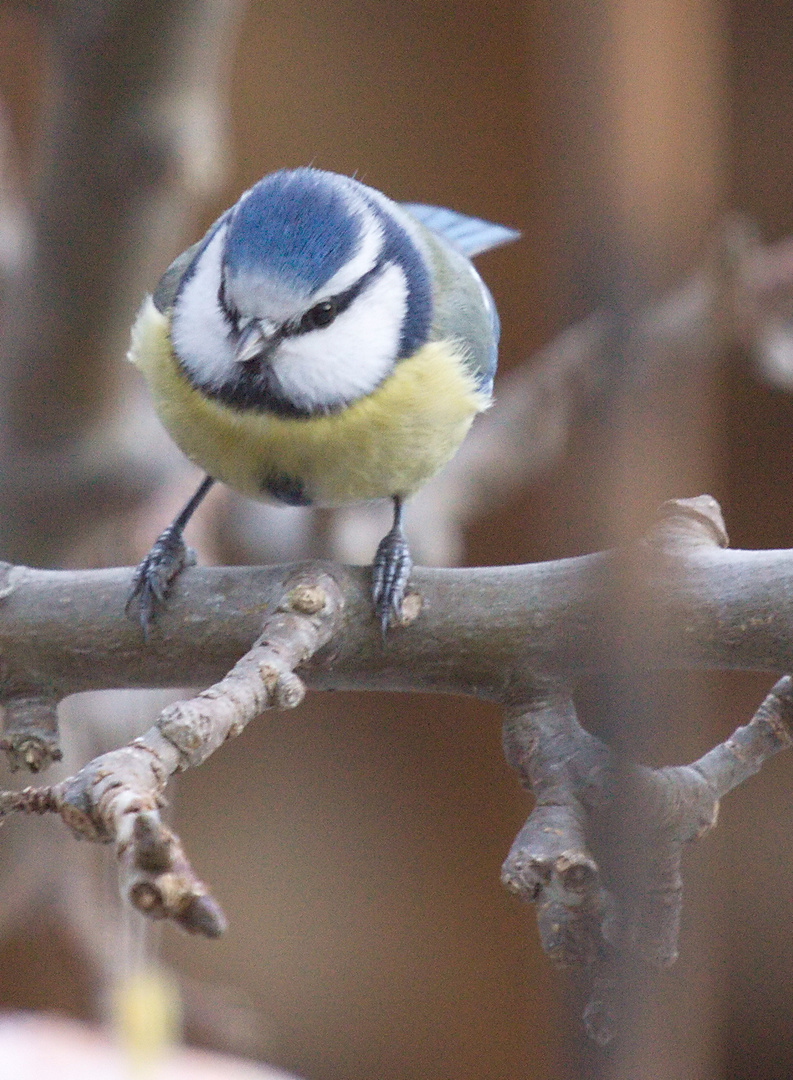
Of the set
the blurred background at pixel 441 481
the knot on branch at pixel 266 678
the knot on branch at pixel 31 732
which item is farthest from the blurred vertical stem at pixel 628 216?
the knot on branch at pixel 31 732

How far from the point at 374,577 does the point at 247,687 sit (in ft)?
0.43

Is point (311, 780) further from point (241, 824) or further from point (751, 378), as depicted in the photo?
point (751, 378)

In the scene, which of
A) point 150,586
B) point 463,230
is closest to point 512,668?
point 150,586

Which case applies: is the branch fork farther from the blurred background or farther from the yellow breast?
the yellow breast

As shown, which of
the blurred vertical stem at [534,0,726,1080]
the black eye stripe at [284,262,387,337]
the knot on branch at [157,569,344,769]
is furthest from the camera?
the black eye stripe at [284,262,387,337]

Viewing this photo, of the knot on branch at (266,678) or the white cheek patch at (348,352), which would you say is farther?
the white cheek patch at (348,352)

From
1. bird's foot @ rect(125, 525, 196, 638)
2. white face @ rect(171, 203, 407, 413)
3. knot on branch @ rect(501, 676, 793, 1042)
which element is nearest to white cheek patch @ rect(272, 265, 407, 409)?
white face @ rect(171, 203, 407, 413)

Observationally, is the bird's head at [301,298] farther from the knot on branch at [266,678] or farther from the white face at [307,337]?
the knot on branch at [266,678]

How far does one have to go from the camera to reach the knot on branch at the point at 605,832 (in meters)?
0.32

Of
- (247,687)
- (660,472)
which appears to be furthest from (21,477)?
(660,472)

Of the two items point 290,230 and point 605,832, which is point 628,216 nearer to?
point 605,832

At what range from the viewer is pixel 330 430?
1.94ft

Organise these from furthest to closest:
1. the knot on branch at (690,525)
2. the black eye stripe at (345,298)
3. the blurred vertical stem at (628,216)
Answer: the black eye stripe at (345,298)
the knot on branch at (690,525)
the blurred vertical stem at (628,216)

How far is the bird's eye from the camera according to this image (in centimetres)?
55
